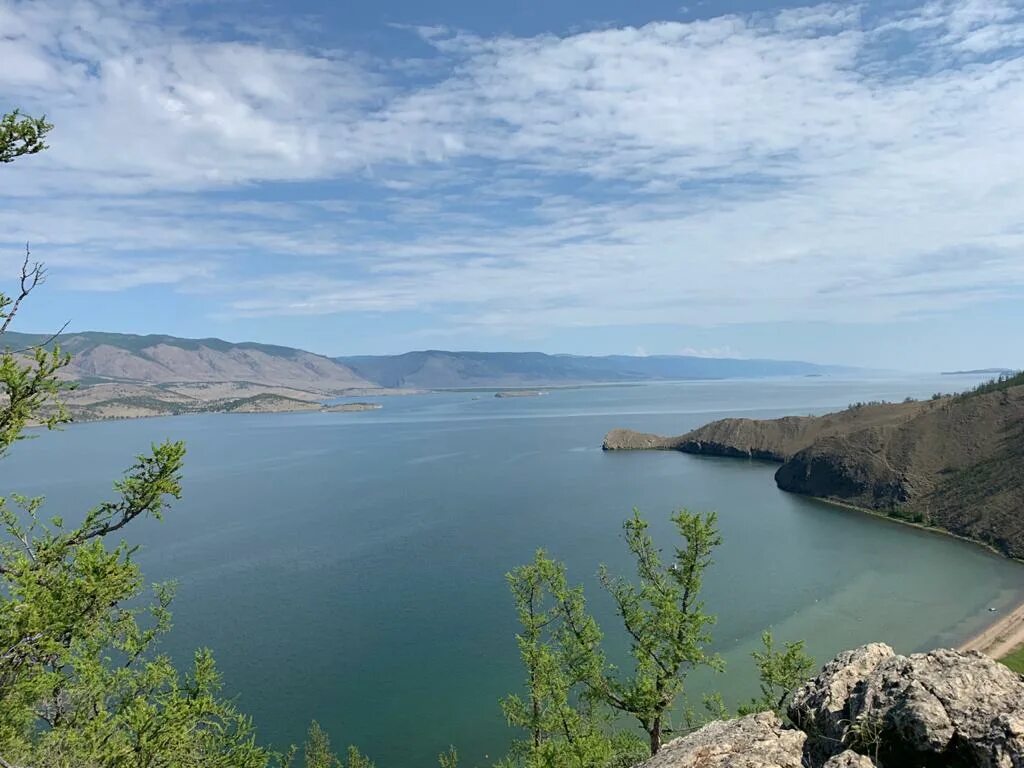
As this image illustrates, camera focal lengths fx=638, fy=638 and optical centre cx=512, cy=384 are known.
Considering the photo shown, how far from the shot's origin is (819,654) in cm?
4366

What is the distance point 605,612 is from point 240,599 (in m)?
31.2

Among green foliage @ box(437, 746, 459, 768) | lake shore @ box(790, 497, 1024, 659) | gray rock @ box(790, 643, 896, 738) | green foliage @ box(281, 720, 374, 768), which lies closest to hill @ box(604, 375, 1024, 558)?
lake shore @ box(790, 497, 1024, 659)

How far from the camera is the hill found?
77.7 metres

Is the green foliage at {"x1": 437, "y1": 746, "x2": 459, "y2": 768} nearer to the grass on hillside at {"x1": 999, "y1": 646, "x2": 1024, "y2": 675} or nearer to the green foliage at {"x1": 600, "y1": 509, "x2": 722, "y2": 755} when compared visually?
the green foliage at {"x1": 600, "y1": 509, "x2": 722, "y2": 755}

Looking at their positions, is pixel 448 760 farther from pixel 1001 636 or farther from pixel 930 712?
pixel 1001 636

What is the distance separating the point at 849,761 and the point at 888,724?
104 cm

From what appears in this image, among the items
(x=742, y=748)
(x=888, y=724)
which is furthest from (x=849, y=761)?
(x=742, y=748)

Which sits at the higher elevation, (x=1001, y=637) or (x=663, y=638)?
(x=663, y=638)

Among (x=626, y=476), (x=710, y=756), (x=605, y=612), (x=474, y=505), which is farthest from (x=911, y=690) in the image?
(x=626, y=476)

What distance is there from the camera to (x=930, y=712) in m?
9.96

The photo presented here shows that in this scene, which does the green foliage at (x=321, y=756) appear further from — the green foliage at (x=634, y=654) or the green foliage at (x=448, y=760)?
the green foliage at (x=634, y=654)

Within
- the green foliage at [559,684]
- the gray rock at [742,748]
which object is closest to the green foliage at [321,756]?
the green foliage at [559,684]

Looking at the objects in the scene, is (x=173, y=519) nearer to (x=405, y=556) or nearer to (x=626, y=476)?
(x=405, y=556)

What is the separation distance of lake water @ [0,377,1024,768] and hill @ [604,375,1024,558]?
489cm
